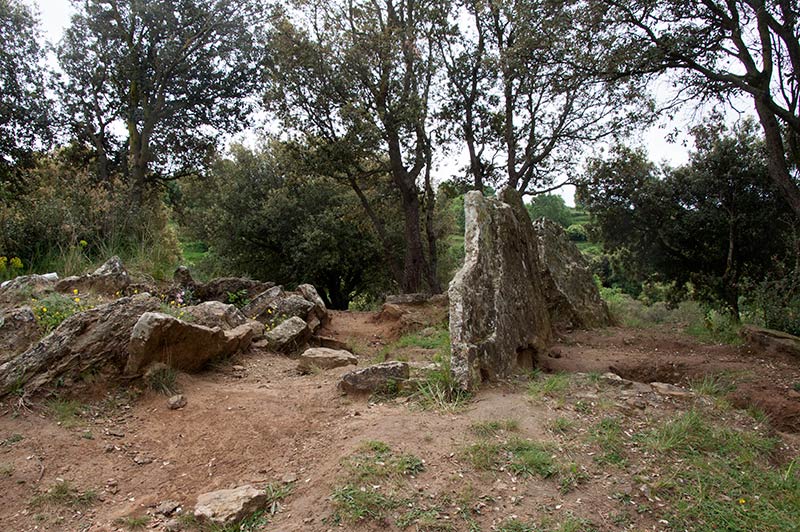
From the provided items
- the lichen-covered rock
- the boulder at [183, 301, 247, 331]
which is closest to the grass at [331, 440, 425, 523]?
the boulder at [183, 301, 247, 331]

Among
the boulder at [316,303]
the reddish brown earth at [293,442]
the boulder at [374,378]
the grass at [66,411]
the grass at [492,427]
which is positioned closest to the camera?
the reddish brown earth at [293,442]

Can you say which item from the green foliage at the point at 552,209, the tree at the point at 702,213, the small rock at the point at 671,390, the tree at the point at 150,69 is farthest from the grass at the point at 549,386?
the green foliage at the point at 552,209

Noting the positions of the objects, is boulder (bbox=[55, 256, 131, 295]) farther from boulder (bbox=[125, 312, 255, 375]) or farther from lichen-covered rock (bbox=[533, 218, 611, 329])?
lichen-covered rock (bbox=[533, 218, 611, 329])

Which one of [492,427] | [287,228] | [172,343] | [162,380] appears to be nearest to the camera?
[492,427]

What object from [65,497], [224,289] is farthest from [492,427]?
[224,289]

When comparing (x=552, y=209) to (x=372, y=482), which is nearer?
(x=372, y=482)

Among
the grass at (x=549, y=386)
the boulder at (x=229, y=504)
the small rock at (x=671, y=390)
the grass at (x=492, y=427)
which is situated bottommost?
the boulder at (x=229, y=504)

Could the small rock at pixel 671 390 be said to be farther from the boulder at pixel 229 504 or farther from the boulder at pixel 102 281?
the boulder at pixel 102 281

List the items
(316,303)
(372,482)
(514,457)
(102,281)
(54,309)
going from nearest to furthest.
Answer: (372,482)
(514,457)
(54,309)
(102,281)
(316,303)

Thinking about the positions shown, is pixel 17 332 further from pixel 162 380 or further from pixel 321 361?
pixel 321 361

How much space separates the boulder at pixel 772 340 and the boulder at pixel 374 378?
481 cm

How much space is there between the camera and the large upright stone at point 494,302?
16.9 ft

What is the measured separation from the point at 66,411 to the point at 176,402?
87 centimetres

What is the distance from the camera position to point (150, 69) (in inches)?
605
